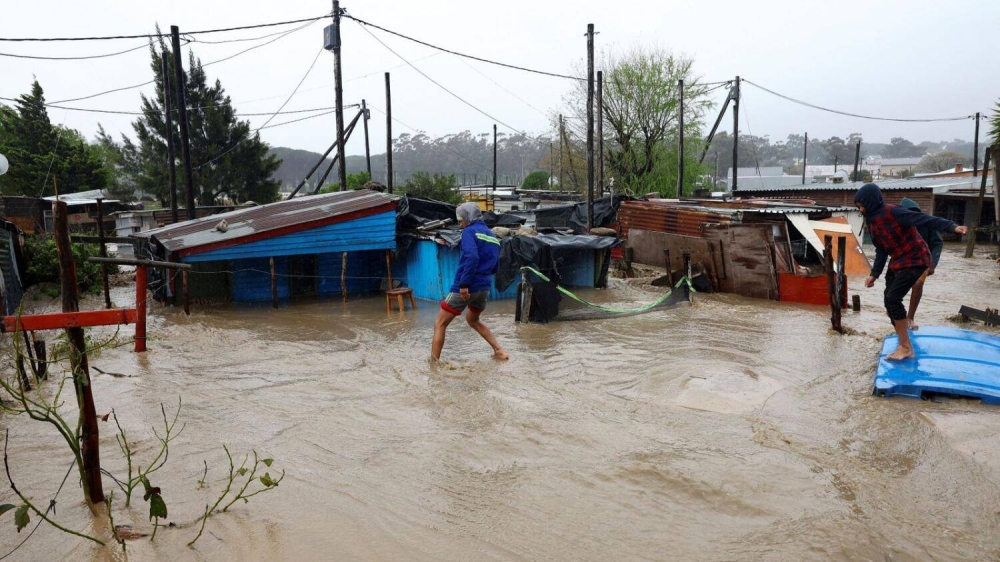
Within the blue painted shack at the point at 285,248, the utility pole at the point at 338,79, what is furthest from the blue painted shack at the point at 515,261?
the utility pole at the point at 338,79

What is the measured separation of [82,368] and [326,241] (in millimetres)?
10191

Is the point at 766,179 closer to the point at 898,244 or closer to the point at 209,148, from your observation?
the point at 209,148

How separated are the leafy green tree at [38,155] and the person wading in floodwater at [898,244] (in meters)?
Result: 30.9

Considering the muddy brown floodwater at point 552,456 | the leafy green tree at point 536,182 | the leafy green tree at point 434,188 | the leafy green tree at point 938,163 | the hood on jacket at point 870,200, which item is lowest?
the muddy brown floodwater at point 552,456

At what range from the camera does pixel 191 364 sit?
8.35 m

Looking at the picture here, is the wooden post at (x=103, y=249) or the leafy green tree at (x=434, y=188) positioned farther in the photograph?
the leafy green tree at (x=434, y=188)

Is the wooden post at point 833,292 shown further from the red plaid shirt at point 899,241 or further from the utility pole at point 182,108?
the utility pole at point 182,108

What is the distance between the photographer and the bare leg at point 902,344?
634 cm

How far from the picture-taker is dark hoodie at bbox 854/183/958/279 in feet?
21.7

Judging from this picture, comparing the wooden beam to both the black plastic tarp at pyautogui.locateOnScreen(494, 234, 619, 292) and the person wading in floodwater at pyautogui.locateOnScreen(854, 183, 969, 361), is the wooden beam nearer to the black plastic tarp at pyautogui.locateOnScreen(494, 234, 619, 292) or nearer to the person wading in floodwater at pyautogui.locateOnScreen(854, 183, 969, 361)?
the person wading in floodwater at pyautogui.locateOnScreen(854, 183, 969, 361)

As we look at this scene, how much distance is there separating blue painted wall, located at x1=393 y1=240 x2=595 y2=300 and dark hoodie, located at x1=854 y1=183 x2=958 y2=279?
26.1ft

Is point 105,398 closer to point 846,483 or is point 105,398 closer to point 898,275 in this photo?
point 846,483

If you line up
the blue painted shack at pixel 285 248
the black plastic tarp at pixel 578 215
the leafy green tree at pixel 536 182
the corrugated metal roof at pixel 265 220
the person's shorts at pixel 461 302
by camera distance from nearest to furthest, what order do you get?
1. the person's shorts at pixel 461 302
2. the corrugated metal roof at pixel 265 220
3. the blue painted shack at pixel 285 248
4. the black plastic tarp at pixel 578 215
5. the leafy green tree at pixel 536 182

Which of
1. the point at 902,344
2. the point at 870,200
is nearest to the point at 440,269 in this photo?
the point at 870,200
